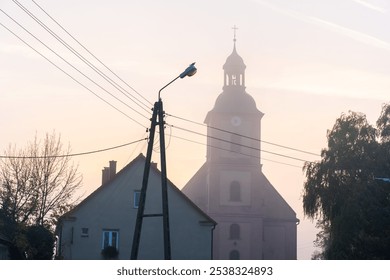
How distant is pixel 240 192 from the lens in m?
73.8

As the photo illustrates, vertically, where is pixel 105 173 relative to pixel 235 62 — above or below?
below

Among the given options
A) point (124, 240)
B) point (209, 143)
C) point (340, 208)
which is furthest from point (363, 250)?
point (209, 143)

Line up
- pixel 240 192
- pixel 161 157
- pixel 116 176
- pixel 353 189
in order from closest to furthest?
1. pixel 161 157
2. pixel 116 176
3. pixel 353 189
4. pixel 240 192

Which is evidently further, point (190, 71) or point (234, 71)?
point (234, 71)

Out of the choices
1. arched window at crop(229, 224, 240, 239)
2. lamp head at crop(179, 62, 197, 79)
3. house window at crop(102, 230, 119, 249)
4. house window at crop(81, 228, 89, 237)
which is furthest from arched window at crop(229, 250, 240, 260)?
lamp head at crop(179, 62, 197, 79)

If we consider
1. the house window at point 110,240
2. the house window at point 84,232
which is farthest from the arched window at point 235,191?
the house window at point 84,232

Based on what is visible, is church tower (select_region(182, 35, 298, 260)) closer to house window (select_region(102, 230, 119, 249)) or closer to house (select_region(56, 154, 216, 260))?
house (select_region(56, 154, 216, 260))

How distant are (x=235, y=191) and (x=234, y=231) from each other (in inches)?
157

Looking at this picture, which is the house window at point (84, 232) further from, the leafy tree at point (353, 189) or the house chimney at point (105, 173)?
the leafy tree at point (353, 189)

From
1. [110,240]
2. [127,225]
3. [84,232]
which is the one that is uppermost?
[127,225]

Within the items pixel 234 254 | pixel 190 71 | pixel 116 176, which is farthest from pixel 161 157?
pixel 234 254

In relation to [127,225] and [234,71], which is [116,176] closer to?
[127,225]

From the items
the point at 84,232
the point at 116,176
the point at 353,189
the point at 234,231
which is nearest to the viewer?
the point at 84,232

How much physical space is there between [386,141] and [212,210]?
100 ft
